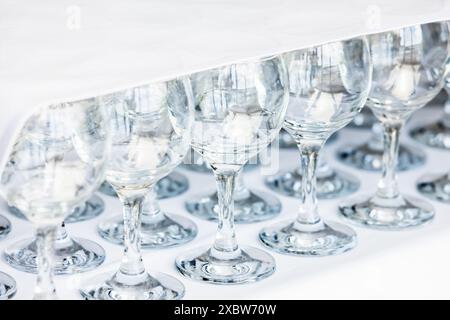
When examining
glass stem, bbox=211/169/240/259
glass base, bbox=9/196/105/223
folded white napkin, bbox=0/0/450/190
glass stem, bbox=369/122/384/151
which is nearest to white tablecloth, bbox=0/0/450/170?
folded white napkin, bbox=0/0/450/190

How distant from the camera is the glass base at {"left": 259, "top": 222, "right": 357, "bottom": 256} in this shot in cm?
120

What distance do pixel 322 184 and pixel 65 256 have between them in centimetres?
35

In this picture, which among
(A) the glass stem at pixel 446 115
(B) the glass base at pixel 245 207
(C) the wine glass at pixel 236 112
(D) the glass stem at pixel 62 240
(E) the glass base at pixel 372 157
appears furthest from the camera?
(A) the glass stem at pixel 446 115

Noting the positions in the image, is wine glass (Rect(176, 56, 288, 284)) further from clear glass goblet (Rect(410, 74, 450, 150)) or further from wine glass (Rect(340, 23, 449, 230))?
clear glass goblet (Rect(410, 74, 450, 150))

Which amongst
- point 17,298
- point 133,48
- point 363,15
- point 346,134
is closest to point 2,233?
point 17,298

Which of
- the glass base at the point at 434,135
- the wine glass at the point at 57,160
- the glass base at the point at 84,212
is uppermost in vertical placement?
the wine glass at the point at 57,160

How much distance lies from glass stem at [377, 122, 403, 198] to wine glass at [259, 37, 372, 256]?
0.12 metres

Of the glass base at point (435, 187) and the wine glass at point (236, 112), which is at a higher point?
the wine glass at point (236, 112)

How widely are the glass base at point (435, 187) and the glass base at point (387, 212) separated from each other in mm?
28

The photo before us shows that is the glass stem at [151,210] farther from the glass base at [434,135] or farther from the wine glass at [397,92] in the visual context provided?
the glass base at [434,135]

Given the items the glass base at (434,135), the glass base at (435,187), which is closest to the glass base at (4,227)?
the glass base at (435,187)

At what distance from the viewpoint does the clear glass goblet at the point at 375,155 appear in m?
1.48

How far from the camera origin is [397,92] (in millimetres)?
1269

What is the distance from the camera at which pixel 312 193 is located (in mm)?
1233
